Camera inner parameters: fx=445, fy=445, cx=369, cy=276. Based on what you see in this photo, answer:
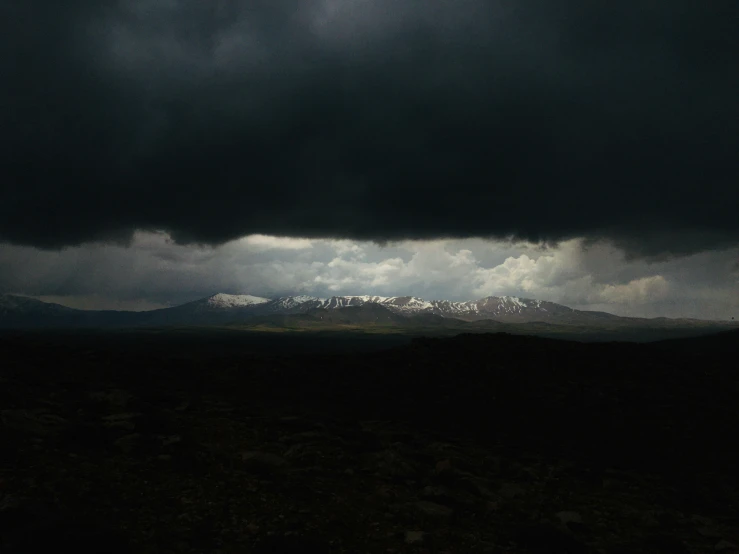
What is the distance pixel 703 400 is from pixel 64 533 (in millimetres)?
44196

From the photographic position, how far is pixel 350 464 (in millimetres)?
18172

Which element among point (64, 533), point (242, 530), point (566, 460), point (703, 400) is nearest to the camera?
point (64, 533)

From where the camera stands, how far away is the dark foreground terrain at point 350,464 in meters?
11.6

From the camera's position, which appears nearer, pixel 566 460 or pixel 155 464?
pixel 155 464

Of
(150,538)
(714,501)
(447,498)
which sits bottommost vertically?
(714,501)

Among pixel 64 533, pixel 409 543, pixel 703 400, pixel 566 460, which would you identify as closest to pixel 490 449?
pixel 566 460

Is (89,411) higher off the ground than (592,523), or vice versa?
(89,411)

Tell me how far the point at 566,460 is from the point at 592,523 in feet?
28.4

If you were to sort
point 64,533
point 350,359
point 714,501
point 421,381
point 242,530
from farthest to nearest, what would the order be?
point 350,359 → point 421,381 → point 714,501 → point 242,530 → point 64,533

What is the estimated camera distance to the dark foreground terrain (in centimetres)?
1164

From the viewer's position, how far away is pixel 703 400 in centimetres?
3697

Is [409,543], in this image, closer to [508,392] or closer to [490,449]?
[490,449]

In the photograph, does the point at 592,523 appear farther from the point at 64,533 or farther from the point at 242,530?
the point at 64,533

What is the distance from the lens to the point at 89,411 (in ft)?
65.5
